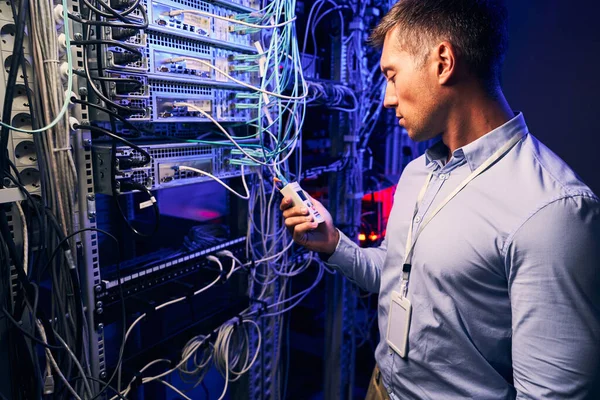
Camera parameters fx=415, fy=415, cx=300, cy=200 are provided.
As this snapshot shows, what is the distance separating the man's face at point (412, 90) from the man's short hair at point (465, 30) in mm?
27

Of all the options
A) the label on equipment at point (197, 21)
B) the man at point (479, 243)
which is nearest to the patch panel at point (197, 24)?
the label on equipment at point (197, 21)

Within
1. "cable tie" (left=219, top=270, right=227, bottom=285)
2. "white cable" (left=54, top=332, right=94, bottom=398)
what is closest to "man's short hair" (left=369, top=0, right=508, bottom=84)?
"cable tie" (left=219, top=270, right=227, bottom=285)

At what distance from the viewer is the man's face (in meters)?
Result: 1.03

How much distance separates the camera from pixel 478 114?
1.04 metres

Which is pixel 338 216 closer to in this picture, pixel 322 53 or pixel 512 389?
pixel 322 53

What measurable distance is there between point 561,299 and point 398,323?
16.1 inches

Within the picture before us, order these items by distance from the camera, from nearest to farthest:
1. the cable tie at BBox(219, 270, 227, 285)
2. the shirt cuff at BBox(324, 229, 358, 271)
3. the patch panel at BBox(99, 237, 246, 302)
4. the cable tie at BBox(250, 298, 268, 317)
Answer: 1. the patch panel at BBox(99, 237, 246, 302)
2. the shirt cuff at BBox(324, 229, 358, 271)
3. the cable tie at BBox(219, 270, 227, 285)
4. the cable tie at BBox(250, 298, 268, 317)

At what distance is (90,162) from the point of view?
1.07 metres

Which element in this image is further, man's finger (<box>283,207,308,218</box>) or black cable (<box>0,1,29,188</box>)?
man's finger (<box>283,207,308,218</box>)

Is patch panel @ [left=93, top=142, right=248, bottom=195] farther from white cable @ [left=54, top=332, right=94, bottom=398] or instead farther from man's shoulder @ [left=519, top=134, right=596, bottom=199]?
man's shoulder @ [left=519, top=134, right=596, bottom=199]

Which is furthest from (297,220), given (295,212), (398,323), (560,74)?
(560,74)

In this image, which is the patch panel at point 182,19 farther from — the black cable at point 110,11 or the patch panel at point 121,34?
the black cable at point 110,11

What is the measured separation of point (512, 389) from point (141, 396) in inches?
59.3

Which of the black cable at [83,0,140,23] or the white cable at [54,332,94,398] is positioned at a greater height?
the black cable at [83,0,140,23]
